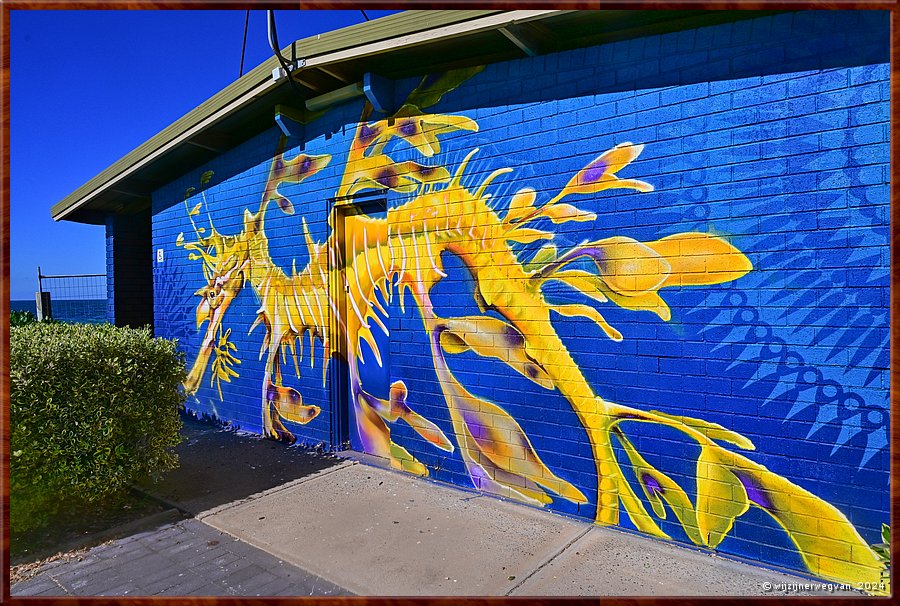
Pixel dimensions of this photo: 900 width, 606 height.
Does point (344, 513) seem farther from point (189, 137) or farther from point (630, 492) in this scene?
point (189, 137)

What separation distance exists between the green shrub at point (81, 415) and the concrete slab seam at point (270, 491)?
23.7 inches

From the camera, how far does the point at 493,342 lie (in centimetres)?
436

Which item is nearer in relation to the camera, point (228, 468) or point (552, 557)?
point (552, 557)

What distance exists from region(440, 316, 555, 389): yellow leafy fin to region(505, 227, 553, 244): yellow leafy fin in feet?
2.12

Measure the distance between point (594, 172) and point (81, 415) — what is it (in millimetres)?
4021

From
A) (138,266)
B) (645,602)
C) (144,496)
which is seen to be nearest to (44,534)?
(144,496)

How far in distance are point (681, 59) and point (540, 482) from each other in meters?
3.07

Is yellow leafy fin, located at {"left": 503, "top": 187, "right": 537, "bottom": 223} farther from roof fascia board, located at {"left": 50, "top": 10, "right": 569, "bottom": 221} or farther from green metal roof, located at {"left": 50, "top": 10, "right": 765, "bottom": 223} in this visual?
roof fascia board, located at {"left": 50, "top": 10, "right": 569, "bottom": 221}

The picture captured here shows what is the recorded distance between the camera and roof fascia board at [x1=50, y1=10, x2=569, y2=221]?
3.82 m

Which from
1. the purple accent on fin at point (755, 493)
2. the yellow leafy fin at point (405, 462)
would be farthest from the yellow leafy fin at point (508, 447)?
the purple accent on fin at point (755, 493)

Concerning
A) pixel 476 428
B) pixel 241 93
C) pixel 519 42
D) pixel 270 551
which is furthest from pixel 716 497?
pixel 241 93

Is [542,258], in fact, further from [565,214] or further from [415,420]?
[415,420]

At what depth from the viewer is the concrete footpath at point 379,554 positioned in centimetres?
313

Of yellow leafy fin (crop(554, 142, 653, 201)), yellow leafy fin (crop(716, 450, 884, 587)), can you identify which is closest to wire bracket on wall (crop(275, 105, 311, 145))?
yellow leafy fin (crop(554, 142, 653, 201))
